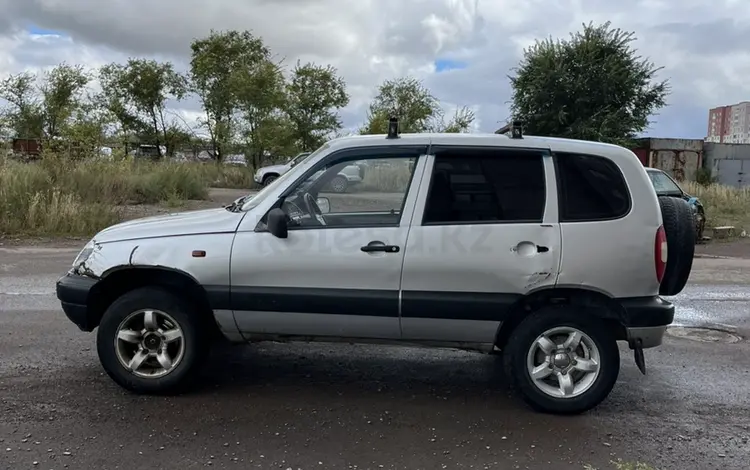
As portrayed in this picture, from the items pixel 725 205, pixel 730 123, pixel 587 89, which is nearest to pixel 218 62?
pixel 587 89

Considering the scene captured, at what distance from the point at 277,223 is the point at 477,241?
132cm

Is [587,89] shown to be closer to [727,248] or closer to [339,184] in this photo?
[727,248]

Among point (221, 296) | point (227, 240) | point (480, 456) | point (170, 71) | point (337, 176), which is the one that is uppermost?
point (170, 71)

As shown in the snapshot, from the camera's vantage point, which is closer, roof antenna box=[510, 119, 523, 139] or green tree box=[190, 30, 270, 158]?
roof antenna box=[510, 119, 523, 139]

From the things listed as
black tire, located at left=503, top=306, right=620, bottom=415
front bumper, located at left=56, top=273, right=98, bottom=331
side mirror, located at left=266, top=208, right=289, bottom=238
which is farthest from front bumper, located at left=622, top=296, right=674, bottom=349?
front bumper, located at left=56, top=273, right=98, bottom=331

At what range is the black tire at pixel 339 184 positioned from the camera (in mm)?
4605

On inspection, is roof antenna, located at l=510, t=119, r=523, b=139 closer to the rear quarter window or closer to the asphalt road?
the rear quarter window

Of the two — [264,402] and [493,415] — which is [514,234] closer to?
[493,415]

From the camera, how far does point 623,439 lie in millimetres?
4145

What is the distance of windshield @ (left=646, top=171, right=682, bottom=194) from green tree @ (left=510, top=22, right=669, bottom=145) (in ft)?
47.0

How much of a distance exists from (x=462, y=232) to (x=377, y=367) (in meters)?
1.66

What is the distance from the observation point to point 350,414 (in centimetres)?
445

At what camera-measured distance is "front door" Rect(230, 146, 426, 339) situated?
4395 mm

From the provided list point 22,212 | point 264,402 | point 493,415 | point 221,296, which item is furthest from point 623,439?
point 22,212
